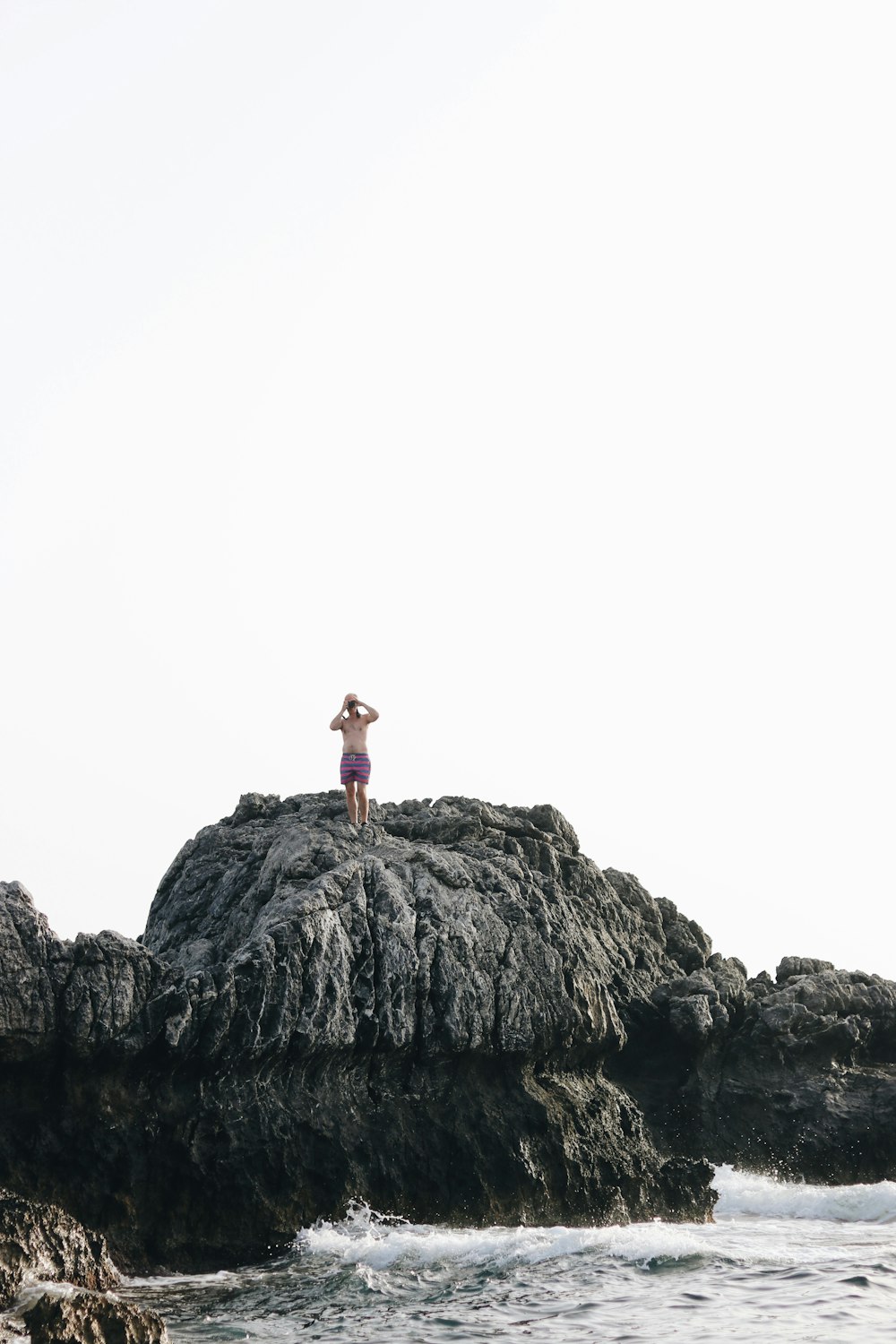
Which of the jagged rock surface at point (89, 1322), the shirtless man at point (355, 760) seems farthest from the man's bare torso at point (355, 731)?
the jagged rock surface at point (89, 1322)

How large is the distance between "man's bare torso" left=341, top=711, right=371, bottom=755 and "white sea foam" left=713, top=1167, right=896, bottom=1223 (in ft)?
34.9

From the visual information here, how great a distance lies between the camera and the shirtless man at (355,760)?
2466cm

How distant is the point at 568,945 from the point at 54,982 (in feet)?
30.4

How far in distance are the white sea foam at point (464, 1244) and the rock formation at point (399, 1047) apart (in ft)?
1.16

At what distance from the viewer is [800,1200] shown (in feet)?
78.8

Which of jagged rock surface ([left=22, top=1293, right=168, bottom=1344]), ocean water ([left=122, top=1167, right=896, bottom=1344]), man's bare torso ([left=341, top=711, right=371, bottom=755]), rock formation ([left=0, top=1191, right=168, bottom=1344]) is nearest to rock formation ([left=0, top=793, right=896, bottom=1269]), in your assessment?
ocean water ([left=122, top=1167, right=896, bottom=1344])

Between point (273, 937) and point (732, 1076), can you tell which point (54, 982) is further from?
point (732, 1076)

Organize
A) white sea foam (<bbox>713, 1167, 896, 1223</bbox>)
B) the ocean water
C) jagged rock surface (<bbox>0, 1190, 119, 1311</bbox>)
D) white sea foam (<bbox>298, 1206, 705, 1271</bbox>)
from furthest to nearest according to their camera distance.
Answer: white sea foam (<bbox>713, 1167, 896, 1223</bbox>) → white sea foam (<bbox>298, 1206, 705, 1271</bbox>) → the ocean water → jagged rock surface (<bbox>0, 1190, 119, 1311</bbox>)

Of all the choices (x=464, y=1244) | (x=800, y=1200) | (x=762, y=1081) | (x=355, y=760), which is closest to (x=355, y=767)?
(x=355, y=760)

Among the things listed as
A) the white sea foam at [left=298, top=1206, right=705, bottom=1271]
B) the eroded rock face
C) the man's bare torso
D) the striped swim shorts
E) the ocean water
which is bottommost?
the ocean water

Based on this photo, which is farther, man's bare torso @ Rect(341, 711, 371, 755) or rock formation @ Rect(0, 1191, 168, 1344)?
man's bare torso @ Rect(341, 711, 371, 755)

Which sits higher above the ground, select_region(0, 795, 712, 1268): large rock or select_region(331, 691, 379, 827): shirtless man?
select_region(331, 691, 379, 827): shirtless man

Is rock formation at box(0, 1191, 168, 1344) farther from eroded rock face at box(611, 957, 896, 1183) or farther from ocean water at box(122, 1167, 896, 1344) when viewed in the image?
eroded rock face at box(611, 957, 896, 1183)

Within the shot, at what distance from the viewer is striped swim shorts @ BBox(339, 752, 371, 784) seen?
80.8ft
